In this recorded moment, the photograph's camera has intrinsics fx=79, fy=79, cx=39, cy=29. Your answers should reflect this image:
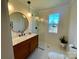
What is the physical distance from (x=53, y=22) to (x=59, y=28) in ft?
2.07

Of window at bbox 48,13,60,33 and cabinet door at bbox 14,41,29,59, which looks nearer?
cabinet door at bbox 14,41,29,59

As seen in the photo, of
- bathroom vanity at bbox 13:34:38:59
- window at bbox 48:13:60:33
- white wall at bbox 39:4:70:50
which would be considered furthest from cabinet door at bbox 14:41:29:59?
window at bbox 48:13:60:33

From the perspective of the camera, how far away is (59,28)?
17.5 ft

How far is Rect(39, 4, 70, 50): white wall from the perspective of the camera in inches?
195

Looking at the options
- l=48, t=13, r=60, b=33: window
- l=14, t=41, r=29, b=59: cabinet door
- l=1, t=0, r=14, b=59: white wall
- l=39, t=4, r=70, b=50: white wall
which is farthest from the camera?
l=48, t=13, r=60, b=33: window

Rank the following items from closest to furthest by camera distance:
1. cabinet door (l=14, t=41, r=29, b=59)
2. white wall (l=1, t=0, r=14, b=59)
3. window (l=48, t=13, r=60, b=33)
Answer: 1. white wall (l=1, t=0, r=14, b=59)
2. cabinet door (l=14, t=41, r=29, b=59)
3. window (l=48, t=13, r=60, b=33)

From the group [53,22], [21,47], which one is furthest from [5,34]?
[53,22]

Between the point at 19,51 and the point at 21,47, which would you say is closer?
the point at 19,51

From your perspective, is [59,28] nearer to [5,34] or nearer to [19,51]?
[19,51]

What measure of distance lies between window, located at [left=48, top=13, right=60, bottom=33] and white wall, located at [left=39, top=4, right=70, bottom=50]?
0.24 metres

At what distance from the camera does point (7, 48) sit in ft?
3.46

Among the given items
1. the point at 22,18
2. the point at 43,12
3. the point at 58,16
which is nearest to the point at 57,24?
the point at 58,16

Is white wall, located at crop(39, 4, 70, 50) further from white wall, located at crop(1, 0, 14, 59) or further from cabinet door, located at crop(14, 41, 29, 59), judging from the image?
white wall, located at crop(1, 0, 14, 59)

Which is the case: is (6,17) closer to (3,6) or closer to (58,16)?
(3,6)
